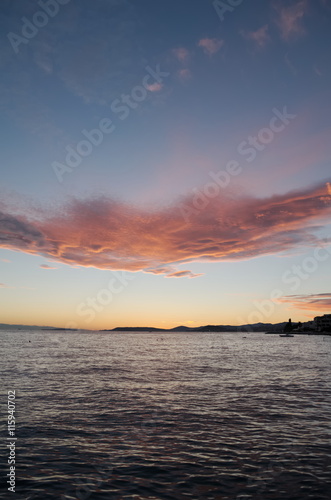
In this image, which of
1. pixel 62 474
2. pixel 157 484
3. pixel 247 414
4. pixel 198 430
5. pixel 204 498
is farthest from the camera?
pixel 247 414

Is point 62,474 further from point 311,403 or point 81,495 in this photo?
point 311,403

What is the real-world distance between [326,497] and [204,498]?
5.05m

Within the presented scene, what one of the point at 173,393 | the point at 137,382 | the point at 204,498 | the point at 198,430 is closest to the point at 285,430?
the point at 198,430

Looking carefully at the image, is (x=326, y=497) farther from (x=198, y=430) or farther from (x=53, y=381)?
(x=53, y=381)

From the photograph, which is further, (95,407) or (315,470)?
(95,407)

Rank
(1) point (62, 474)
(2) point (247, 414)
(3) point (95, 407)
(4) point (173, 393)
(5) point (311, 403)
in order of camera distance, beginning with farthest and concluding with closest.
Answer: (4) point (173, 393)
(5) point (311, 403)
(3) point (95, 407)
(2) point (247, 414)
(1) point (62, 474)

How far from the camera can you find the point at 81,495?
1390 cm

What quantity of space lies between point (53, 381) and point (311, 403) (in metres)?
29.3

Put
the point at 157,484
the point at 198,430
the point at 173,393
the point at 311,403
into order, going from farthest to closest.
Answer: the point at 173,393, the point at 311,403, the point at 198,430, the point at 157,484

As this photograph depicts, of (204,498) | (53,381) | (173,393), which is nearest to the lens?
(204,498)

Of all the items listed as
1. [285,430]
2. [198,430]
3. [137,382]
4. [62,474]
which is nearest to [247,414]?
[285,430]

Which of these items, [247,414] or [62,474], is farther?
[247,414]

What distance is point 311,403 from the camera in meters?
30.5

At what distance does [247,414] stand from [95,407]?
12538mm
